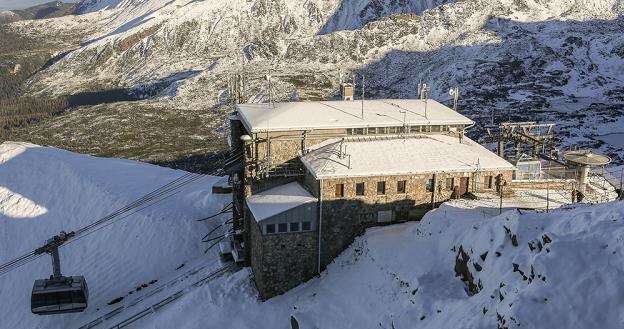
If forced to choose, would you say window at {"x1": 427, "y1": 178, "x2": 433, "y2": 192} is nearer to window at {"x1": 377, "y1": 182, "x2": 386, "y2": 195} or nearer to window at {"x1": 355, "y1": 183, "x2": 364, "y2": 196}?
window at {"x1": 377, "y1": 182, "x2": 386, "y2": 195}

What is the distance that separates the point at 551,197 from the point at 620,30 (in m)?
150

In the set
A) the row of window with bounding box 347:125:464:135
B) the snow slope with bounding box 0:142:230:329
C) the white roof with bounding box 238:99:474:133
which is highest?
the white roof with bounding box 238:99:474:133

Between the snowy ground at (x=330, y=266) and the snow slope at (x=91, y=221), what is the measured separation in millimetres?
122

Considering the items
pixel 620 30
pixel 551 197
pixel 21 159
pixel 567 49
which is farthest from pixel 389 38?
pixel 551 197

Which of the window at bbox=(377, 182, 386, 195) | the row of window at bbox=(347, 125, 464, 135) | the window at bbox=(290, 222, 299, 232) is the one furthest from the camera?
the row of window at bbox=(347, 125, 464, 135)

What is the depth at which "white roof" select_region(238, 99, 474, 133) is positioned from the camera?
115 ft

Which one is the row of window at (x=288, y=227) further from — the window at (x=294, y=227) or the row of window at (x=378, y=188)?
the row of window at (x=378, y=188)

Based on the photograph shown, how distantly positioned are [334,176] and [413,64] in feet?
413

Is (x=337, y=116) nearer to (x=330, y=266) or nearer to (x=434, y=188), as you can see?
(x=434, y=188)

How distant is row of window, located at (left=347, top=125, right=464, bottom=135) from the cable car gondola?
64.0ft

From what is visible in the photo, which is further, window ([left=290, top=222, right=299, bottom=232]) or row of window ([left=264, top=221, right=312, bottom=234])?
A: window ([left=290, top=222, right=299, bottom=232])

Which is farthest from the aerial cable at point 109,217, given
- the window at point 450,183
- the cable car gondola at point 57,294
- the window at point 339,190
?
the window at point 450,183

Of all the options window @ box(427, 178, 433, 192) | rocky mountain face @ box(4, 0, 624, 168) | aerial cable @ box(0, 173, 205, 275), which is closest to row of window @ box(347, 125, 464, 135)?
window @ box(427, 178, 433, 192)

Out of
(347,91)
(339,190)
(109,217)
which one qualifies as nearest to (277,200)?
(339,190)
